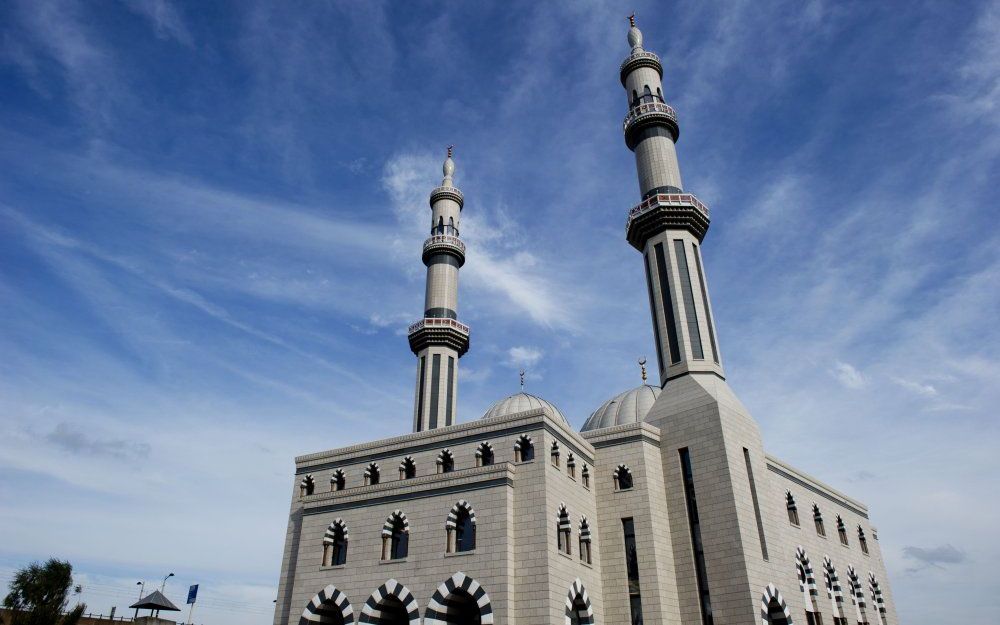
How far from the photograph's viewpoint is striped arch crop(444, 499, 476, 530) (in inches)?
1155

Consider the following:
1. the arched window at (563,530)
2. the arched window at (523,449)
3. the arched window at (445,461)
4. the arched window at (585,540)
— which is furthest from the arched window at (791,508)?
the arched window at (445,461)

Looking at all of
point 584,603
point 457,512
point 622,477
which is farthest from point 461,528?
point 622,477

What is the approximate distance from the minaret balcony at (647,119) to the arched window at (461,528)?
25929 millimetres

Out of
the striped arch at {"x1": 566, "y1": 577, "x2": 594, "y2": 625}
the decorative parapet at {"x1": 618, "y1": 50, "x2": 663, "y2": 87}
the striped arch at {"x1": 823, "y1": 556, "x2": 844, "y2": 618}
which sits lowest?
the striped arch at {"x1": 566, "y1": 577, "x2": 594, "y2": 625}

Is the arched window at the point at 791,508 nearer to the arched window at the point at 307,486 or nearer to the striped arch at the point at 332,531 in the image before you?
the striped arch at the point at 332,531

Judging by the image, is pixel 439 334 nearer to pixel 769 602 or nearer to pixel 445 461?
pixel 445 461

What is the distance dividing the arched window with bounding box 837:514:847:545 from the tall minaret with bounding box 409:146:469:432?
24.4 m

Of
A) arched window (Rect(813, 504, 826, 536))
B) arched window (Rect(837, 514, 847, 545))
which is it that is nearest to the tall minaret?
arched window (Rect(813, 504, 826, 536))

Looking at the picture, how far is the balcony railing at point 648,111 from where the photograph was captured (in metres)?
43.9

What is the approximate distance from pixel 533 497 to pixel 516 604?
4.07 metres

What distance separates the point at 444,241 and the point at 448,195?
15.9ft

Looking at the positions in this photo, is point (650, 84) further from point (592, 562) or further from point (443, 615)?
point (443, 615)

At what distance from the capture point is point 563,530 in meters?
29.8

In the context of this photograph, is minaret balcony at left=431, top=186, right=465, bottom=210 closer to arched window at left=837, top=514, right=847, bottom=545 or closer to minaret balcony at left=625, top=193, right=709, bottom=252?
minaret balcony at left=625, top=193, right=709, bottom=252
